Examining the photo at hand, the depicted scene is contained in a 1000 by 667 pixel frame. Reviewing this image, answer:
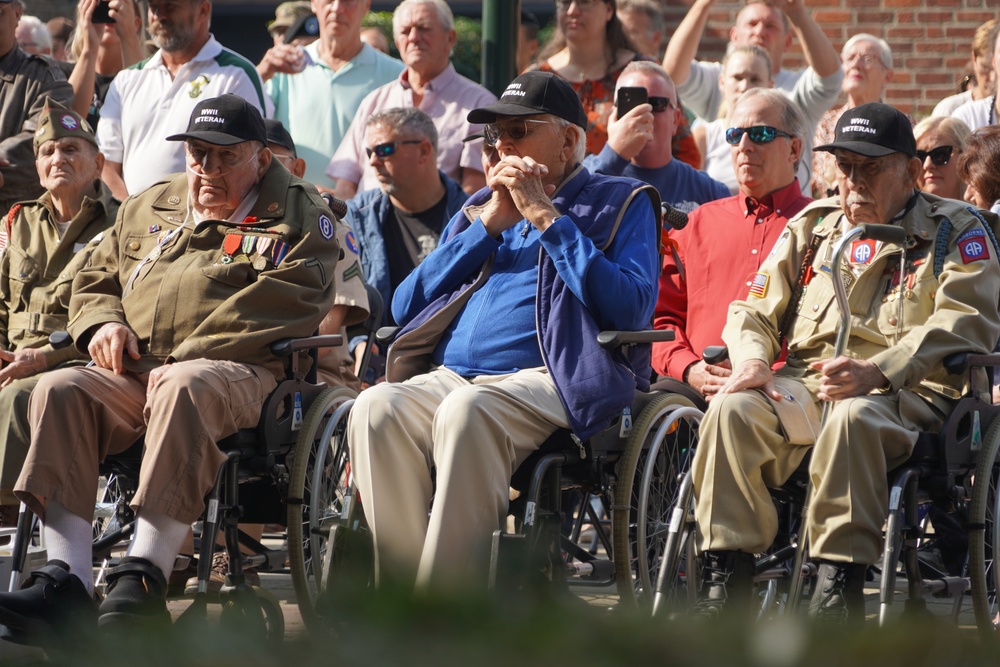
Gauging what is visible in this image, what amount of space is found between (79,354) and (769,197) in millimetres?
2566

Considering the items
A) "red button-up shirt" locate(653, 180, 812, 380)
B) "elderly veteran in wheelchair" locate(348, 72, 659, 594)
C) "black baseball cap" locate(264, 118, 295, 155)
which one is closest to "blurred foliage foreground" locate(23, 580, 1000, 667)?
"elderly veteran in wheelchair" locate(348, 72, 659, 594)

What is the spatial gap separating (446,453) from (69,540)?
47.1 inches

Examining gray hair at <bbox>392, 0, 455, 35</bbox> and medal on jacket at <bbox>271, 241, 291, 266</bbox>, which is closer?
medal on jacket at <bbox>271, 241, 291, 266</bbox>

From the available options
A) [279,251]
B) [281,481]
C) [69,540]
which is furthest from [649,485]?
[69,540]

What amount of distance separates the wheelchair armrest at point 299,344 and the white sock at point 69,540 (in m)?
0.81

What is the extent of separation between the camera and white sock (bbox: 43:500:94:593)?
425 cm

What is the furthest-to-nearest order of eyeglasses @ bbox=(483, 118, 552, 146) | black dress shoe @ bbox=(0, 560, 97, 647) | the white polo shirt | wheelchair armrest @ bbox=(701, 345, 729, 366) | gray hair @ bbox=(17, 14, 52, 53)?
gray hair @ bbox=(17, 14, 52, 53)
the white polo shirt
eyeglasses @ bbox=(483, 118, 552, 146)
wheelchair armrest @ bbox=(701, 345, 729, 366)
black dress shoe @ bbox=(0, 560, 97, 647)

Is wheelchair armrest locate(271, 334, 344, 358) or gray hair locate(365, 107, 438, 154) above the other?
gray hair locate(365, 107, 438, 154)

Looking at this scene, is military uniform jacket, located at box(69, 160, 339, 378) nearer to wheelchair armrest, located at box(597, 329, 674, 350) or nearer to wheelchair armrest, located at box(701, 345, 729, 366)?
wheelchair armrest, located at box(597, 329, 674, 350)

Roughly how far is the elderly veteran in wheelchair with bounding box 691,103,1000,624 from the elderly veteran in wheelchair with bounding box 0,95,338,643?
145 centimetres

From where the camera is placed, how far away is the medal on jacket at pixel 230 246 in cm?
478

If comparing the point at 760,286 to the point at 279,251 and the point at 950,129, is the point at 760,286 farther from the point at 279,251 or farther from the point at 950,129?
the point at 279,251

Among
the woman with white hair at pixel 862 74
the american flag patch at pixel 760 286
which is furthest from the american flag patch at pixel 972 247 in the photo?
the woman with white hair at pixel 862 74

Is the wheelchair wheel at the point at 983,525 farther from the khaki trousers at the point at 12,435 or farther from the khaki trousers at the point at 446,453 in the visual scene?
the khaki trousers at the point at 12,435
